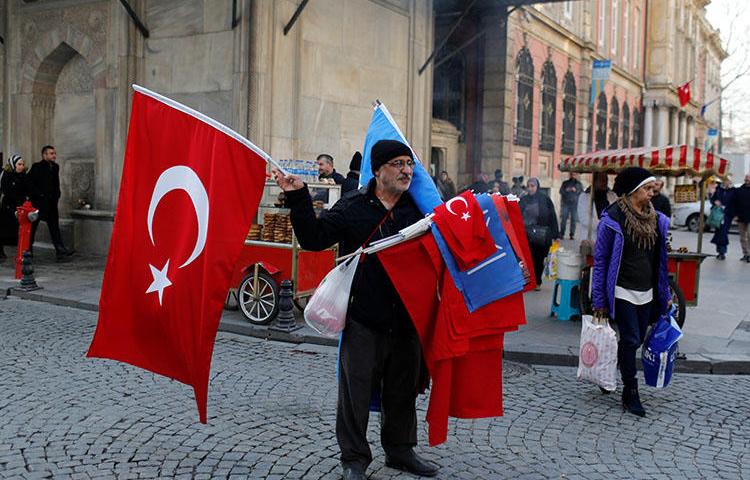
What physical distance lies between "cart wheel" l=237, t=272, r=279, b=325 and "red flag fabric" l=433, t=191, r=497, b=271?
4.57 metres

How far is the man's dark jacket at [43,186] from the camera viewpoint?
12.4 metres

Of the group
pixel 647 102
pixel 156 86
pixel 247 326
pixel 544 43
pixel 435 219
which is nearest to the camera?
pixel 435 219

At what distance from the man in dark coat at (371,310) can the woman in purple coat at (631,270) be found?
7.07ft

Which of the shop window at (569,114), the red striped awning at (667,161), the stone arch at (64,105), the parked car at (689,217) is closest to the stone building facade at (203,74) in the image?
the stone arch at (64,105)

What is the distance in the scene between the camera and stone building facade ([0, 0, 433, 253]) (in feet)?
38.2

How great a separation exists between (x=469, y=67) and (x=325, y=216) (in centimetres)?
1733

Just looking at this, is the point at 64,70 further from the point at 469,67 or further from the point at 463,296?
the point at 463,296

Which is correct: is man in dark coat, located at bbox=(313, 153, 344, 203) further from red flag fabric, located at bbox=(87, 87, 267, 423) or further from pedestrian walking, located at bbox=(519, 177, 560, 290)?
red flag fabric, located at bbox=(87, 87, 267, 423)

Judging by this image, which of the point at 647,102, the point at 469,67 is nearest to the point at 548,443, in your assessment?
the point at 469,67

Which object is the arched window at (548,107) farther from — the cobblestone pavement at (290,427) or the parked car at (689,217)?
the cobblestone pavement at (290,427)

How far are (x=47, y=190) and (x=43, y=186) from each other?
3.5 inches

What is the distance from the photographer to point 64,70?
14203 mm

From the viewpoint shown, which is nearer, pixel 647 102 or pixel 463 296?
pixel 463 296

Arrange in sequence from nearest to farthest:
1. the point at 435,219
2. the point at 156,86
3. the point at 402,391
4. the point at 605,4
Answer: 1. the point at 435,219
2. the point at 402,391
3. the point at 156,86
4. the point at 605,4
